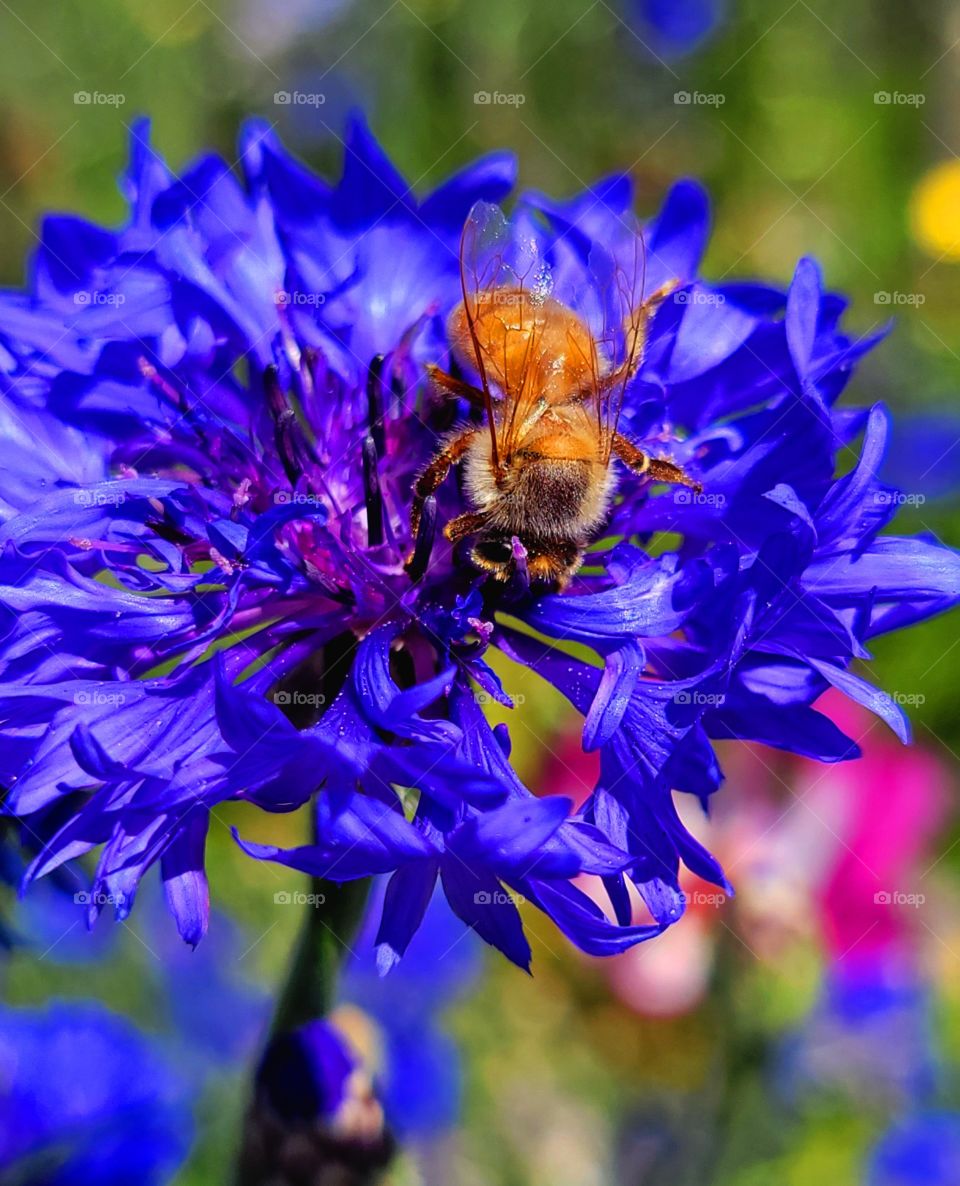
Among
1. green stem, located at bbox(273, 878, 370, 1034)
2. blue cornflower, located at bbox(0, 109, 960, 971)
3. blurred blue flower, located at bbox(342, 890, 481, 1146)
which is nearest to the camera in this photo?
blue cornflower, located at bbox(0, 109, 960, 971)

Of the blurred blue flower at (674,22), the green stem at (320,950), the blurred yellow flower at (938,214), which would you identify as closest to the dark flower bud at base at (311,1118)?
the green stem at (320,950)

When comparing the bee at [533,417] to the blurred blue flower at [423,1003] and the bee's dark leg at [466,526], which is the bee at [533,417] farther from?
the blurred blue flower at [423,1003]

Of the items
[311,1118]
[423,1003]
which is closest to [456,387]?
[311,1118]

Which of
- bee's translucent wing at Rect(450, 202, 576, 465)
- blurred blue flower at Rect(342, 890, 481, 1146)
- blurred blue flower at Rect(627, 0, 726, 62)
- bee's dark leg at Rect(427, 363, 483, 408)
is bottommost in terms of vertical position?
blurred blue flower at Rect(342, 890, 481, 1146)

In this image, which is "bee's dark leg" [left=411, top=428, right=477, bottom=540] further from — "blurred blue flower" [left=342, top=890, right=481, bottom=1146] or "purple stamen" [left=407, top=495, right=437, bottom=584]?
"blurred blue flower" [left=342, top=890, right=481, bottom=1146]

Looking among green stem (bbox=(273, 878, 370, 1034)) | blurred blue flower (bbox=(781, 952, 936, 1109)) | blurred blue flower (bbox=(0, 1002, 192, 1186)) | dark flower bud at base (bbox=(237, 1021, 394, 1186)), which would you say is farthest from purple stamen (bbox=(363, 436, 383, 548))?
blurred blue flower (bbox=(781, 952, 936, 1109))
